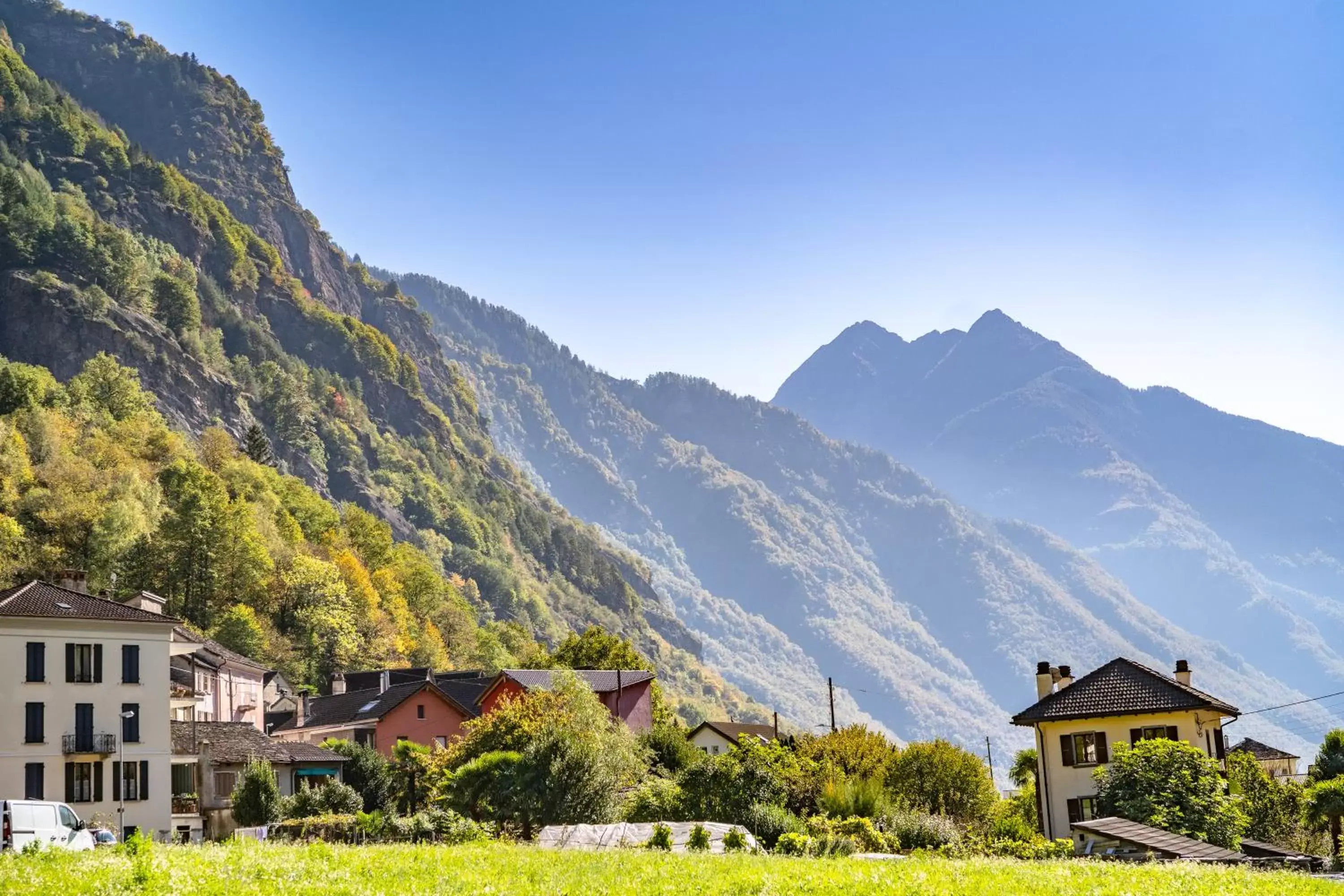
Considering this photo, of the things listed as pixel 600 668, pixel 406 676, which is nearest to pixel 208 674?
pixel 406 676

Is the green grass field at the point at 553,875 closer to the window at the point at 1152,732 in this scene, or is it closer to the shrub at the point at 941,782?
the window at the point at 1152,732

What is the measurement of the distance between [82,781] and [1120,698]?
48940 millimetres

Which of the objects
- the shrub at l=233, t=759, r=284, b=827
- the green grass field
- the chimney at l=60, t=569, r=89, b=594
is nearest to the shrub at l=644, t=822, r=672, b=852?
the green grass field

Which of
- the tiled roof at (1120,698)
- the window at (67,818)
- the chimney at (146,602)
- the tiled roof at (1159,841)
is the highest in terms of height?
the chimney at (146,602)

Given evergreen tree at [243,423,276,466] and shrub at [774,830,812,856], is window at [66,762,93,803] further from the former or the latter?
evergreen tree at [243,423,276,466]

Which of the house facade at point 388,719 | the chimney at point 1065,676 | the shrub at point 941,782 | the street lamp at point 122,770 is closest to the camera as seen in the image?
the street lamp at point 122,770

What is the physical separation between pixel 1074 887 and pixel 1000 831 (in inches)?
A: 1609

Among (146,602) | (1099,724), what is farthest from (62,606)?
(1099,724)

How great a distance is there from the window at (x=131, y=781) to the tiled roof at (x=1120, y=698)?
137ft

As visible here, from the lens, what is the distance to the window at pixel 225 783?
7312cm

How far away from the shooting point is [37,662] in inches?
2399

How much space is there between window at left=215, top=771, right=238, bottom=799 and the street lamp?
9.81m

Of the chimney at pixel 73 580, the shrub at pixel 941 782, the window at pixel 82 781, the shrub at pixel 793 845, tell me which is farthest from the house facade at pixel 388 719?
the shrub at pixel 793 845

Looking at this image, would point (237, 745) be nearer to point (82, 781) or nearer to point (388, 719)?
point (82, 781)
